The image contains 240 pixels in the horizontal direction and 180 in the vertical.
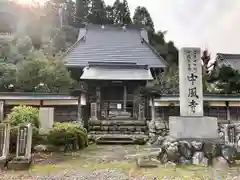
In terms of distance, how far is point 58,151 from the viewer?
7715 mm

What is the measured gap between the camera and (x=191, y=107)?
20.5 ft

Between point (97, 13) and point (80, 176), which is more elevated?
point (97, 13)

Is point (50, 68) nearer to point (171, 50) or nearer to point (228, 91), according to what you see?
point (228, 91)

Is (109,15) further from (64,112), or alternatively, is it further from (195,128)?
(195,128)

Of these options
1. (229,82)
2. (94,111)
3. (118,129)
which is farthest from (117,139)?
(229,82)

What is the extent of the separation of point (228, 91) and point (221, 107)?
556 centimetres

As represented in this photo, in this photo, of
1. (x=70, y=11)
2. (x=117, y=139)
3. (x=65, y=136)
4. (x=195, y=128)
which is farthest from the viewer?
(x=70, y=11)

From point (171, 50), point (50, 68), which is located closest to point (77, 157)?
point (50, 68)

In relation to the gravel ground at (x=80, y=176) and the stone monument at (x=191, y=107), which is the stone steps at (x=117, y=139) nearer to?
the stone monument at (x=191, y=107)

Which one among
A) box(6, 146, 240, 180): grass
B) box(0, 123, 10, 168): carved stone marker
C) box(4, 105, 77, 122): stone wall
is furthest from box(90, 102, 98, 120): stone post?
box(0, 123, 10, 168): carved stone marker

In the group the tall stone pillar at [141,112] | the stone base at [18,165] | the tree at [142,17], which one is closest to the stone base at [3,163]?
the stone base at [18,165]

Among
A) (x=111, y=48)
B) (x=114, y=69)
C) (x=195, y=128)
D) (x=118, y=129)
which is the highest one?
(x=111, y=48)

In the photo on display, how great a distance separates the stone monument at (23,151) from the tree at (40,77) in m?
9.69

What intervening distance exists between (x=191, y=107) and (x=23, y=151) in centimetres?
464
